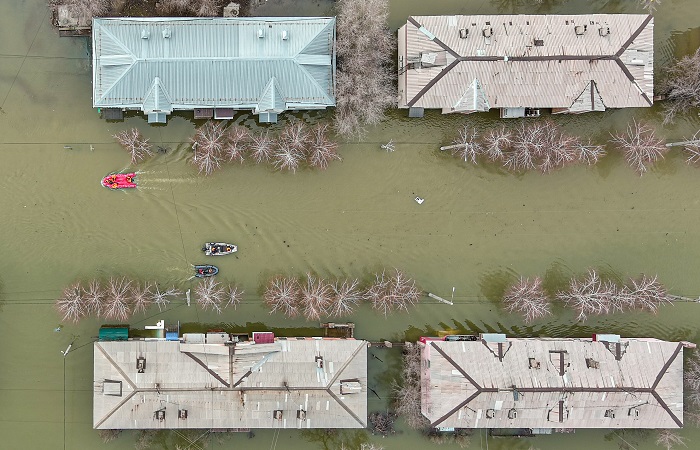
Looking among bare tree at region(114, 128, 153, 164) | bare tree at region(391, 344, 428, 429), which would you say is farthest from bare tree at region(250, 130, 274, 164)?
bare tree at region(391, 344, 428, 429)

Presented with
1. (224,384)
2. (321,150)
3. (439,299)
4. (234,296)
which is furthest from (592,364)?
(234,296)

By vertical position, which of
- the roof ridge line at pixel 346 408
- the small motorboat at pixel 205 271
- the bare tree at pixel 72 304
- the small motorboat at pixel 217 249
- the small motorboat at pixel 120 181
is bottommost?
the roof ridge line at pixel 346 408

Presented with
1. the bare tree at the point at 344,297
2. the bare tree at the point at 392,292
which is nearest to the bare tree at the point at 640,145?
the bare tree at the point at 392,292

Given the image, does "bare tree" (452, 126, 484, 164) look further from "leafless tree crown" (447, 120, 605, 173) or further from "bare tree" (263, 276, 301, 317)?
"bare tree" (263, 276, 301, 317)

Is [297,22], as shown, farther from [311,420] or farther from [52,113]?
[311,420]

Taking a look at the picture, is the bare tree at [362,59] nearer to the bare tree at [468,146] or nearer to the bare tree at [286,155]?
the bare tree at [286,155]
